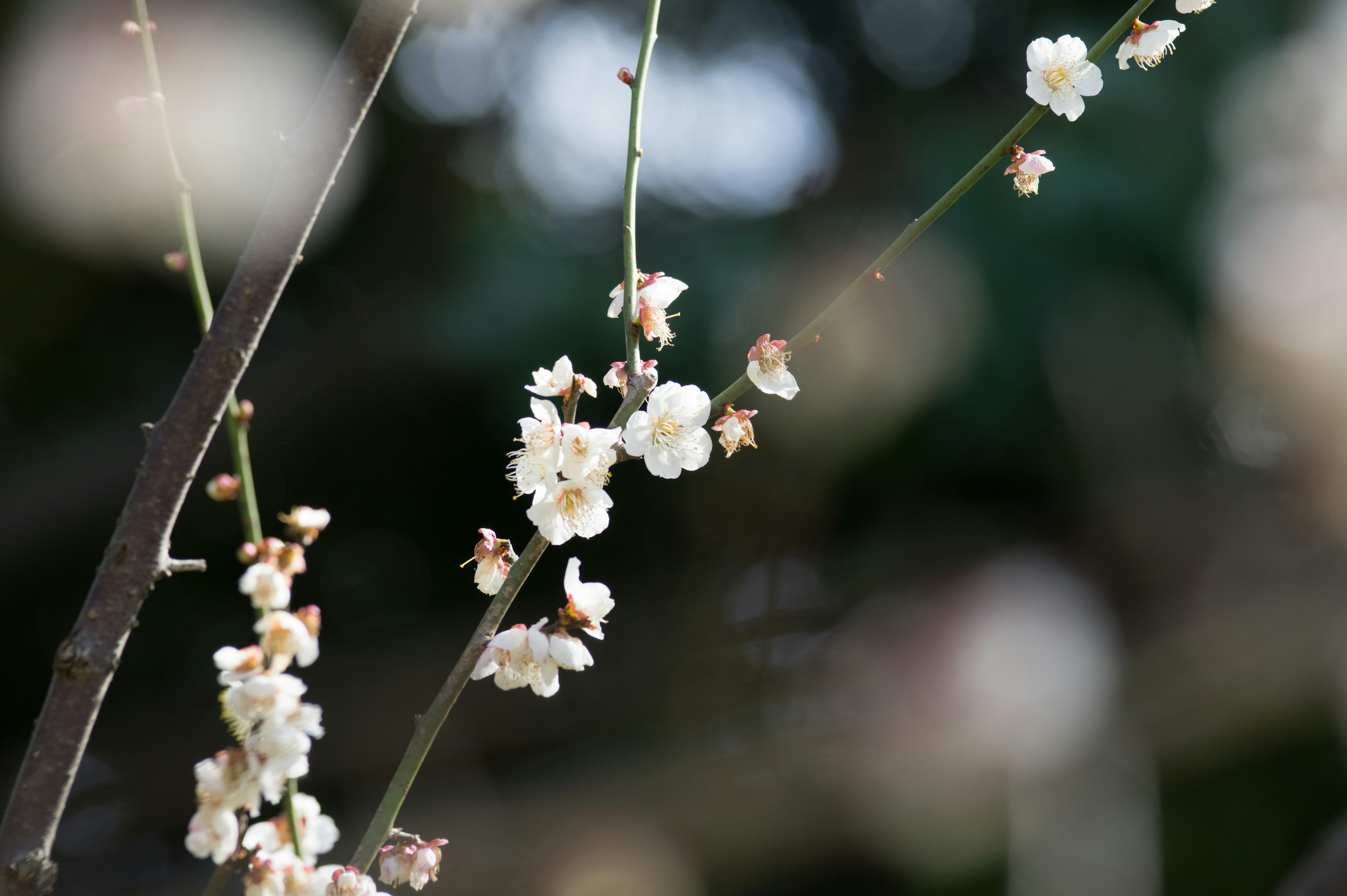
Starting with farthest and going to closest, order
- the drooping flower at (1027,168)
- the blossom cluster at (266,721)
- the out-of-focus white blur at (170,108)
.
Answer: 1. the out-of-focus white blur at (170,108)
2. the drooping flower at (1027,168)
3. the blossom cluster at (266,721)

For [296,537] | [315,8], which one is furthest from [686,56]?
[296,537]

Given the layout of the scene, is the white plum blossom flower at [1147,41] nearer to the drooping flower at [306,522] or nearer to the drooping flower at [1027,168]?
the drooping flower at [1027,168]

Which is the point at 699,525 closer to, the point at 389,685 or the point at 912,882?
the point at 389,685

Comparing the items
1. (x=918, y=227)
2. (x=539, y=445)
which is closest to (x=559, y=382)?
(x=539, y=445)

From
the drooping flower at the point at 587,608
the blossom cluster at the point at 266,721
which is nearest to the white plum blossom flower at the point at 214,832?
the blossom cluster at the point at 266,721

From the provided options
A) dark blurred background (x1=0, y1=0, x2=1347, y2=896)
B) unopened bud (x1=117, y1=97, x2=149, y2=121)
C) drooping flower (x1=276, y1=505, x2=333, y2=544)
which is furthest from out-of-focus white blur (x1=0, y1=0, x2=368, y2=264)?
drooping flower (x1=276, y1=505, x2=333, y2=544)

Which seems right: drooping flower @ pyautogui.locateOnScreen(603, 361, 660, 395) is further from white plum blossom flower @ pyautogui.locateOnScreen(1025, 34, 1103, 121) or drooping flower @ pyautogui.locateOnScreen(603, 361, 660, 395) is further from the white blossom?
white plum blossom flower @ pyautogui.locateOnScreen(1025, 34, 1103, 121)

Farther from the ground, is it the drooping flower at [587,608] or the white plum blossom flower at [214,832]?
the drooping flower at [587,608]
